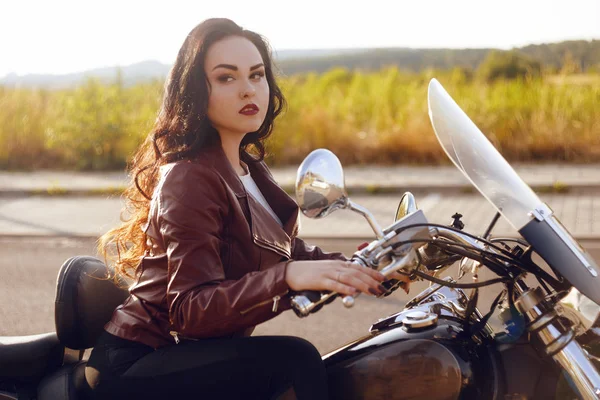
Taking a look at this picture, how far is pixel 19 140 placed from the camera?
12.7 meters

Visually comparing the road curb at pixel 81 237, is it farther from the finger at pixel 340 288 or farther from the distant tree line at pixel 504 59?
the distant tree line at pixel 504 59

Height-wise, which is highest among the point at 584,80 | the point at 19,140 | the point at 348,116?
the point at 584,80

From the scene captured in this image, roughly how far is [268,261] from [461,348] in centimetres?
58

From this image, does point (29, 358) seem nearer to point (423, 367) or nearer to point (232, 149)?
point (232, 149)

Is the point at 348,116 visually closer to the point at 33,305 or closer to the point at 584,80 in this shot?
the point at 584,80

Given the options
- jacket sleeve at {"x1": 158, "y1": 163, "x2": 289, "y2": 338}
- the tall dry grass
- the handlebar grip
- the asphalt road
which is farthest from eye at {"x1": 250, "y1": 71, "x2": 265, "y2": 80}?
the tall dry grass

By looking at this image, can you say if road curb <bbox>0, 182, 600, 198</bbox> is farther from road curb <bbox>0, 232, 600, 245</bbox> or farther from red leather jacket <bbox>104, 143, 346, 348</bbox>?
red leather jacket <bbox>104, 143, 346, 348</bbox>

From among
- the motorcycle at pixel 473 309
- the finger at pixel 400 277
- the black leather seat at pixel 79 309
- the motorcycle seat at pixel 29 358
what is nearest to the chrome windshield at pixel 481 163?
the motorcycle at pixel 473 309

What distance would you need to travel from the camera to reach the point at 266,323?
4.84m

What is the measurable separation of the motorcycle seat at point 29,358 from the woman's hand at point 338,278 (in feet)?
2.61

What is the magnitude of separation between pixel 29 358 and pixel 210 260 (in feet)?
1.97

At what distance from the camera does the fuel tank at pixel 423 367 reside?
5.45 ft

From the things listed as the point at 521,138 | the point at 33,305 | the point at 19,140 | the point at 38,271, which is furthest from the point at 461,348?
the point at 19,140

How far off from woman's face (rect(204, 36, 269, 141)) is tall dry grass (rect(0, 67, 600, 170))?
776 centimetres
